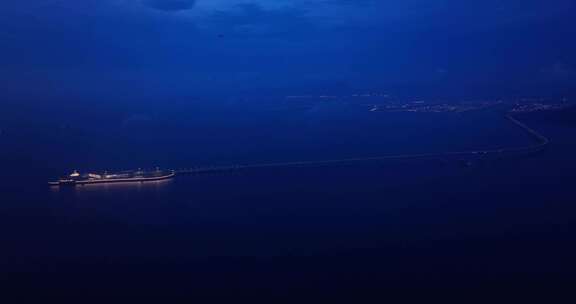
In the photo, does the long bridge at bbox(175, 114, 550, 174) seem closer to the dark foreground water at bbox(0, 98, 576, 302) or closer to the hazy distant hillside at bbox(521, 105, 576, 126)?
the dark foreground water at bbox(0, 98, 576, 302)

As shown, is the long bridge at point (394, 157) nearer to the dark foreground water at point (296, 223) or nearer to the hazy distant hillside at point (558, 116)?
the dark foreground water at point (296, 223)

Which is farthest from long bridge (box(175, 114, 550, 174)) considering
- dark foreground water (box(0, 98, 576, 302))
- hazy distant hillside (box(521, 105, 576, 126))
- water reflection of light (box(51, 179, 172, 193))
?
hazy distant hillside (box(521, 105, 576, 126))

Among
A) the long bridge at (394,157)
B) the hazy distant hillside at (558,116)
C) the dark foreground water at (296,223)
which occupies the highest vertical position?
the hazy distant hillside at (558,116)

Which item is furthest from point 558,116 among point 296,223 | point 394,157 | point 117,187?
point 117,187

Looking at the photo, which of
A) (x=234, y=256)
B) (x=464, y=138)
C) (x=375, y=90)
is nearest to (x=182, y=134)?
(x=464, y=138)

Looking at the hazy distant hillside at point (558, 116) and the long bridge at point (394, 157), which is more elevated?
the hazy distant hillside at point (558, 116)

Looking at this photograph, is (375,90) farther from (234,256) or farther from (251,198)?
(234,256)

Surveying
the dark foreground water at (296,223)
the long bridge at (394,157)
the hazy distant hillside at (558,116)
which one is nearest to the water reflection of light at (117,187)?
the dark foreground water at (296,223)

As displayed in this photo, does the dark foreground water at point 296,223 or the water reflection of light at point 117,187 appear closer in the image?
the dark foreground water at point 296,223

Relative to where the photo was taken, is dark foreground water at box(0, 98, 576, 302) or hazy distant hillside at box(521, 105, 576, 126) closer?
dark foreground water at box(0, 98, 576, 302)
